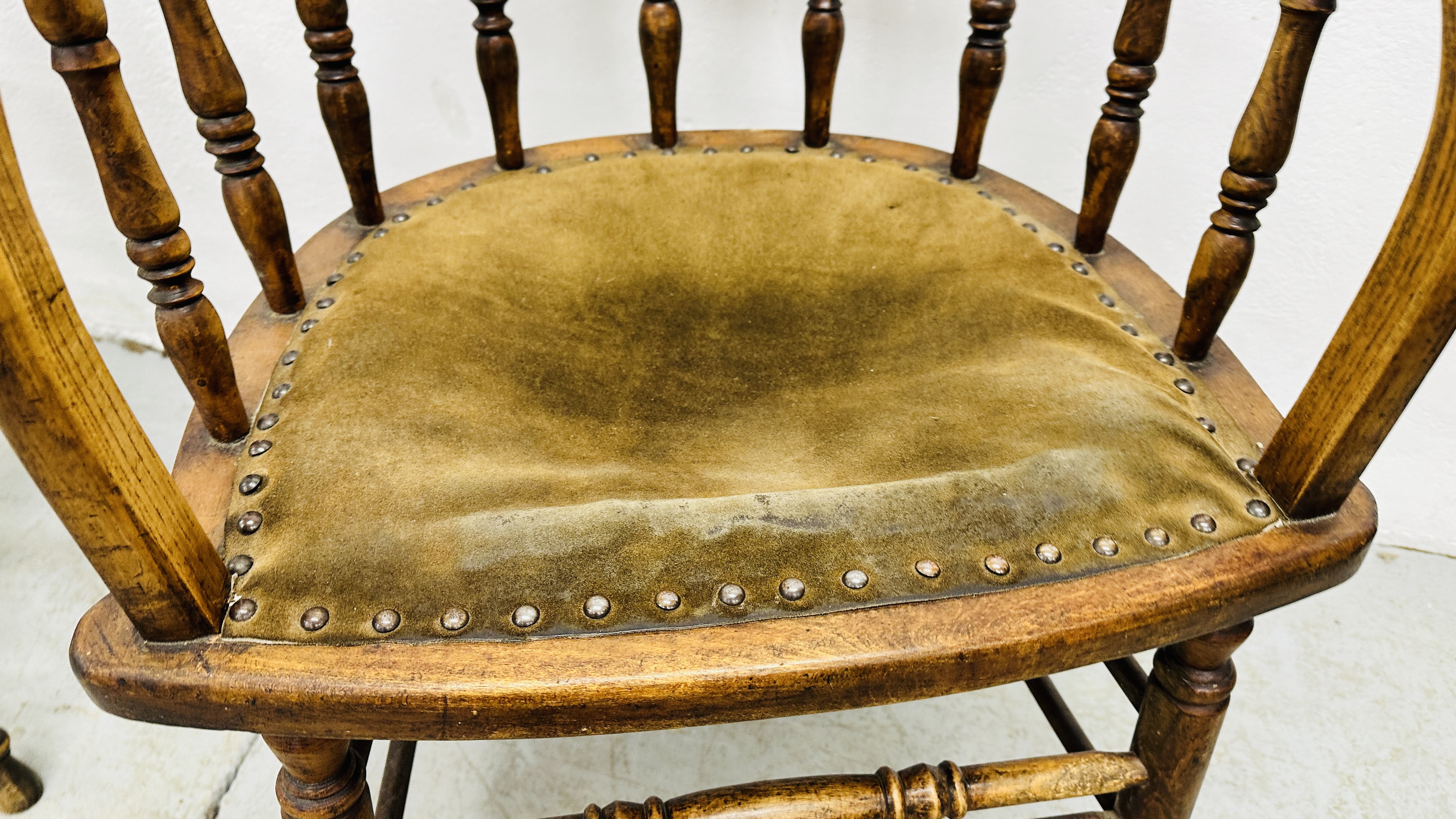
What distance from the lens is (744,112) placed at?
137 cm

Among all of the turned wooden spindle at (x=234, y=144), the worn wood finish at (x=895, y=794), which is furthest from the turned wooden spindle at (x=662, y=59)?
the worn wood finish at (x=895, y=794)

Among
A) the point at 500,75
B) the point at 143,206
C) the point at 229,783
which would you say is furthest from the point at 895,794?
the point at 229,783

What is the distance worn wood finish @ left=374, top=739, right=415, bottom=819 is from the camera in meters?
0.84

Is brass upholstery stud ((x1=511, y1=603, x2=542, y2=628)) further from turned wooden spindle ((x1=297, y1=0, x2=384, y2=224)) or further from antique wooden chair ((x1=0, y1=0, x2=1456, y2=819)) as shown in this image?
turned wooden spindle ((x1=297, y1=0, x2=384, y2=224))

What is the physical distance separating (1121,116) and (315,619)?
24.9 inches

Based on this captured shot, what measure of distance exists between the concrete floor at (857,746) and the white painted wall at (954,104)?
12.6 inches

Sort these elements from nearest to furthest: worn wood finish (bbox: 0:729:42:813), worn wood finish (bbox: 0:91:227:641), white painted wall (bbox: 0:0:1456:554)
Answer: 1. worn wood finish (bbox: 0:91:227:641)
2. worn wood finish (bbox: 0:729:42:813)
3. white painted wall (bbox: 0:0:1456:554)

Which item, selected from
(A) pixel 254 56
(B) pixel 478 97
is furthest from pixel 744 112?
(A) pixel 254 56

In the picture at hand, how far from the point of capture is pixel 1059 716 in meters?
0.94

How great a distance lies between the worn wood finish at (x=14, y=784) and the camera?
3.42 feet

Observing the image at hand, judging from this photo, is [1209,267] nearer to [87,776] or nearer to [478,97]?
[478,97]

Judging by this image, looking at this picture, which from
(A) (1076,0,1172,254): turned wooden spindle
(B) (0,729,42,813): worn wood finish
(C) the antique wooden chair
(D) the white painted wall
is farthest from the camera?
(D) the white painted wall

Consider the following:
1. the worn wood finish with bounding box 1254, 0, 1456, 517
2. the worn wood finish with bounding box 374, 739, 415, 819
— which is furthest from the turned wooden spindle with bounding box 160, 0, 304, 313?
the worn wood finish with bounding box 1254, 0, 1456, 517

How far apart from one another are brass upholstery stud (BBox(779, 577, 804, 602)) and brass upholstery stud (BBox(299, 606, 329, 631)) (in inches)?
8.8
